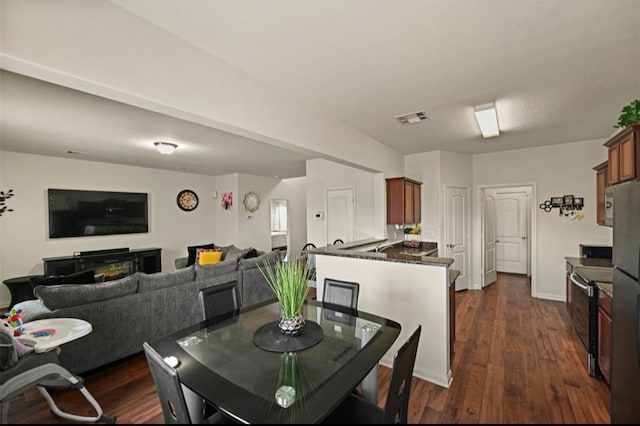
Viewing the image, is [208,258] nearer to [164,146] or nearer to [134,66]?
[164,146]

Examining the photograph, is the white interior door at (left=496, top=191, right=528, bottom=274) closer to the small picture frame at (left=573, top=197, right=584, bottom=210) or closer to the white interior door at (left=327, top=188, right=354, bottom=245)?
the small picture frame at (left=573, top=197, right=584, bottom=210)

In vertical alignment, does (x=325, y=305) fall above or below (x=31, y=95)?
below

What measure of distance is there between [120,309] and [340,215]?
3.47 meters

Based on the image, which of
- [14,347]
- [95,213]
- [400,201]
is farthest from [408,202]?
[95,213]

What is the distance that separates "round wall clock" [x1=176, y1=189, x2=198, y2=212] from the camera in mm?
6654

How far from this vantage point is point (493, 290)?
5172mm

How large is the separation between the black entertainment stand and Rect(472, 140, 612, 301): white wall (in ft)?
23.8

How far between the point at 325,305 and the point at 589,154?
5.04 m

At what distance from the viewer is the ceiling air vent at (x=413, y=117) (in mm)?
3109

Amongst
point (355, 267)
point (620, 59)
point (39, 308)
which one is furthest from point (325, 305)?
point (620, 59)

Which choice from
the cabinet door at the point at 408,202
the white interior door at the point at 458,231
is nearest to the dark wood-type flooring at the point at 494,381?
the white interior door at the point at 458,231

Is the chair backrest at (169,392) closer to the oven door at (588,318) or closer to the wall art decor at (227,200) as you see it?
the oven door at (588,318)

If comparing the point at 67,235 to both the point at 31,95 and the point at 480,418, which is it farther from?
the point at 480,418

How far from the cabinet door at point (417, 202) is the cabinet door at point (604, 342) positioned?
8.96 ft
